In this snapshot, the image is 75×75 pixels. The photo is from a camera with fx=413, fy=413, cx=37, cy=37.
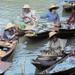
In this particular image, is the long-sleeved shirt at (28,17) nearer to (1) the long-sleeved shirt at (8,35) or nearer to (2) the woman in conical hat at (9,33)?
(2) the woman in conical hat at (9,33)

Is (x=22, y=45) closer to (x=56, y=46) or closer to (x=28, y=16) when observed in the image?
(x=28, y=16)

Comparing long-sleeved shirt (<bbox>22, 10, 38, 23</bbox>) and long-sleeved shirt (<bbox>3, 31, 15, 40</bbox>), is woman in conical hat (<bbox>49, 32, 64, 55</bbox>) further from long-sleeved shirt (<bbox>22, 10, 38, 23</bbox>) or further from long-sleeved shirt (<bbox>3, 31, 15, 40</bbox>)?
long-sleeved shirt (<bbox>22, 10, 38, 23</bbox>)

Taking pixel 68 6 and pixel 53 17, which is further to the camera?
pixel 68 6

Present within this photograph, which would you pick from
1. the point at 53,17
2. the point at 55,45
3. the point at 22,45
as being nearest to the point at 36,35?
the point at 22,45

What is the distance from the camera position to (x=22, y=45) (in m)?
14.4

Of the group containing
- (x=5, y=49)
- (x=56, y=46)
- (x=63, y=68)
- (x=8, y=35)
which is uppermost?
(x=8, y=35)

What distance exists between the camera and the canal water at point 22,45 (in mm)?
12056

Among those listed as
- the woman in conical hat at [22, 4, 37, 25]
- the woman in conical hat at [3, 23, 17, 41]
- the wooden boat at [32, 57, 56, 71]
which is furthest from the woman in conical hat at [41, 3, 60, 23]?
the wooden boat at [32, 57, 56, 71]

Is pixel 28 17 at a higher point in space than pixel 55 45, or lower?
higher

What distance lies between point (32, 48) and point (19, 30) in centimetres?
107

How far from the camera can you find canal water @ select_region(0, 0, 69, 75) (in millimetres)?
12056

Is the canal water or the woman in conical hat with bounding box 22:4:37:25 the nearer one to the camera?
the canal water

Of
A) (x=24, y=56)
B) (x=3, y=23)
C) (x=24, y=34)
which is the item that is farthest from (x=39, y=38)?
(x=3, y=23)

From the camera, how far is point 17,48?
1397 cm
